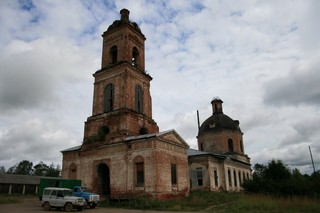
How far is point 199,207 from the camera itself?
2005cm

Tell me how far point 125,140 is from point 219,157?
15107 millimetres

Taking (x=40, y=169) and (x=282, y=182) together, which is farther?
(x=40, y=169)

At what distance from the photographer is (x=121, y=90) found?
87.0 feet

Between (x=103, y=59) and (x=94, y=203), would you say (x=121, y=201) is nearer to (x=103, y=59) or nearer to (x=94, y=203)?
(x=94, y=203)

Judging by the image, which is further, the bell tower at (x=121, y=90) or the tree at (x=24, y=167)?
the tree at (x=24, y=167)

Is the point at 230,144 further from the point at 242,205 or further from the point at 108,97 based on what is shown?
the point at 242,205

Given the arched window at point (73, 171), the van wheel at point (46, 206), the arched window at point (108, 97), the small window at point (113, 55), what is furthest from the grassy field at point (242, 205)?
the small window at point (113, 55)

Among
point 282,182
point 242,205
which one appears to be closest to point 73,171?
point 242,205

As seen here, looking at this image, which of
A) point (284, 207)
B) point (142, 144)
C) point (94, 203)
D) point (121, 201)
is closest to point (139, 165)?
point (142, 144)

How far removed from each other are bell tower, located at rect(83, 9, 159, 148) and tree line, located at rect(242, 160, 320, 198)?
11.2 m

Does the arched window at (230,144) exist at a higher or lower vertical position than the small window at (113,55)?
lower

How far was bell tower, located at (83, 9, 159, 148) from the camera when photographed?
25.4 metres

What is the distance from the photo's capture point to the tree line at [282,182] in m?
21.0

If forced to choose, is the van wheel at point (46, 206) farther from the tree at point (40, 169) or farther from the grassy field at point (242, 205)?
the tree at point (40, 169)
